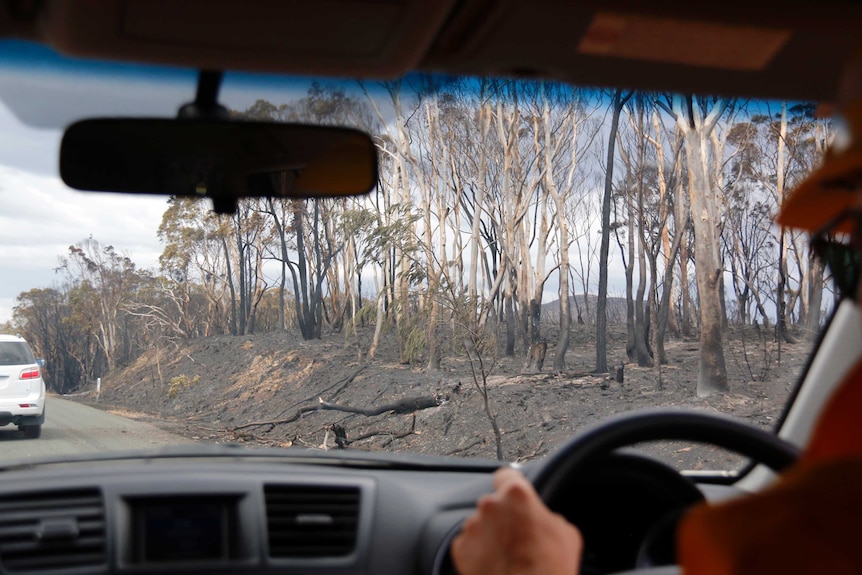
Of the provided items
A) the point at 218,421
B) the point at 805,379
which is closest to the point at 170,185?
the point at 805,379

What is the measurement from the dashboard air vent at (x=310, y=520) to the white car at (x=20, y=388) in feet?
11.4

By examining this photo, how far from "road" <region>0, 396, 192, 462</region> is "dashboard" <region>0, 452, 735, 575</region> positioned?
1872mm

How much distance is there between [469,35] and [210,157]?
949 millimetres

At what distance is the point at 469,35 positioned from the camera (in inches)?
65.8

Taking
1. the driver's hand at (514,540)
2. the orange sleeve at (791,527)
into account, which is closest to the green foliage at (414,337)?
the driver's hand at (514,540)

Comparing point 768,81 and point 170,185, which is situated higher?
point 768,81

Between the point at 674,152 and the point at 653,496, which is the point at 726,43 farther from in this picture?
the point at 674,152

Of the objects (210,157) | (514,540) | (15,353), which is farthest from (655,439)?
(15,353)

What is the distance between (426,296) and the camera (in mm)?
10492

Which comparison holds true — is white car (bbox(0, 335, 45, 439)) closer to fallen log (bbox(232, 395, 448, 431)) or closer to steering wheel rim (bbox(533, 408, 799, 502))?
fallen log (bbox(232, 395, 448, 431))

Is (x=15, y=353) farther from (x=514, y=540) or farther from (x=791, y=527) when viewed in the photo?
(x=791, y=527)

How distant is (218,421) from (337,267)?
2440 mm

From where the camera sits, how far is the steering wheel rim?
1.98 metres

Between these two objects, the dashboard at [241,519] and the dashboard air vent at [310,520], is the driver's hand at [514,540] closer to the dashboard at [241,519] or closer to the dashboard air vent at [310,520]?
the dashboard at [241,519]
